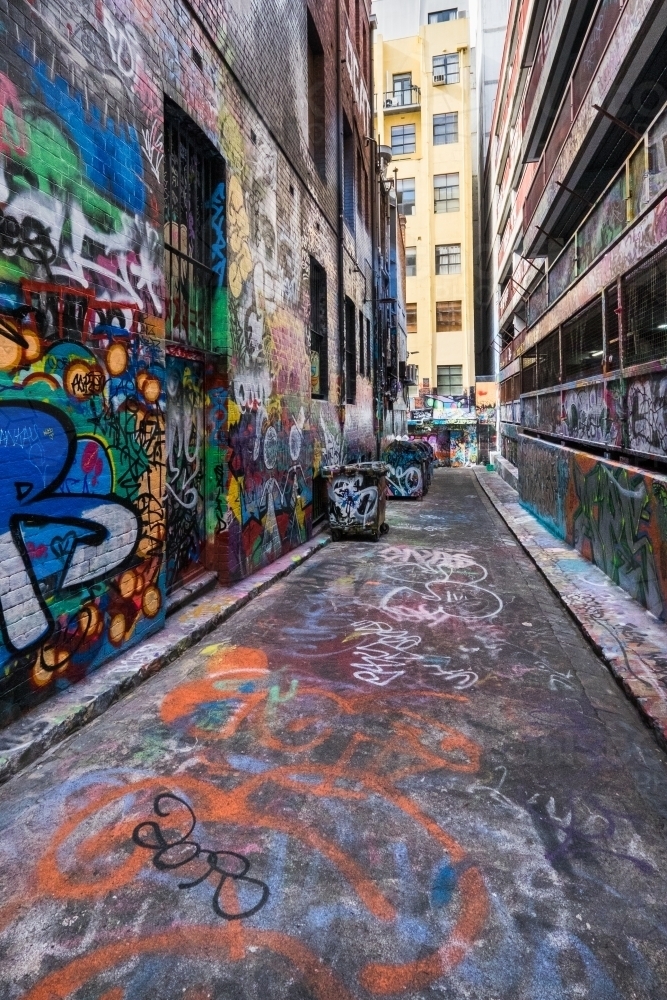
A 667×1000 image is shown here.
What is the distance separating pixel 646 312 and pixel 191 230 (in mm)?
5047

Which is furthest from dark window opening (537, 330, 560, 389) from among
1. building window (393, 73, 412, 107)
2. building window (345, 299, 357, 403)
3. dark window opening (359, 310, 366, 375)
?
building window (393, 73, 412, 107)

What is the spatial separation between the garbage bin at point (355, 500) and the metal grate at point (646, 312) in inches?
192

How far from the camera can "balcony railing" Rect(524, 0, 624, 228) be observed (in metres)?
8.30

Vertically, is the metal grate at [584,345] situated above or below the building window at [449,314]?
below

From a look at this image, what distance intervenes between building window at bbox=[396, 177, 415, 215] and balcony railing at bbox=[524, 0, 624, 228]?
924 inches

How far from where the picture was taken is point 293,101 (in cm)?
964

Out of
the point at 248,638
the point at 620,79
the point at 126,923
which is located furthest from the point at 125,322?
the point at 620,79

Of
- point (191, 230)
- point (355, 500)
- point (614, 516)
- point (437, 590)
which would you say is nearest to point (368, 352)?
point (355, 500)

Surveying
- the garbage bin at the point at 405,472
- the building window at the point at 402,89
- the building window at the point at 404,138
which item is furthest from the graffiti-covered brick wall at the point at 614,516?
the building window at the point at 402,89

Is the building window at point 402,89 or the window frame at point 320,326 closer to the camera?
the window frame at point 320,326

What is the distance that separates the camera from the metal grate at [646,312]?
575 centimetres

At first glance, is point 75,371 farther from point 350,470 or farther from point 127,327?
point 350,470

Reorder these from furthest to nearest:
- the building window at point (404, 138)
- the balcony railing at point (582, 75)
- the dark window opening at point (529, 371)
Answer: the building window at point (404, 138) < the dark window opening at point (529, 371) < the balcony railing at point (582, 75)

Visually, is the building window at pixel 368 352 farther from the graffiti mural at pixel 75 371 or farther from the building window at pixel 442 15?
the building window at pixel 442 15
